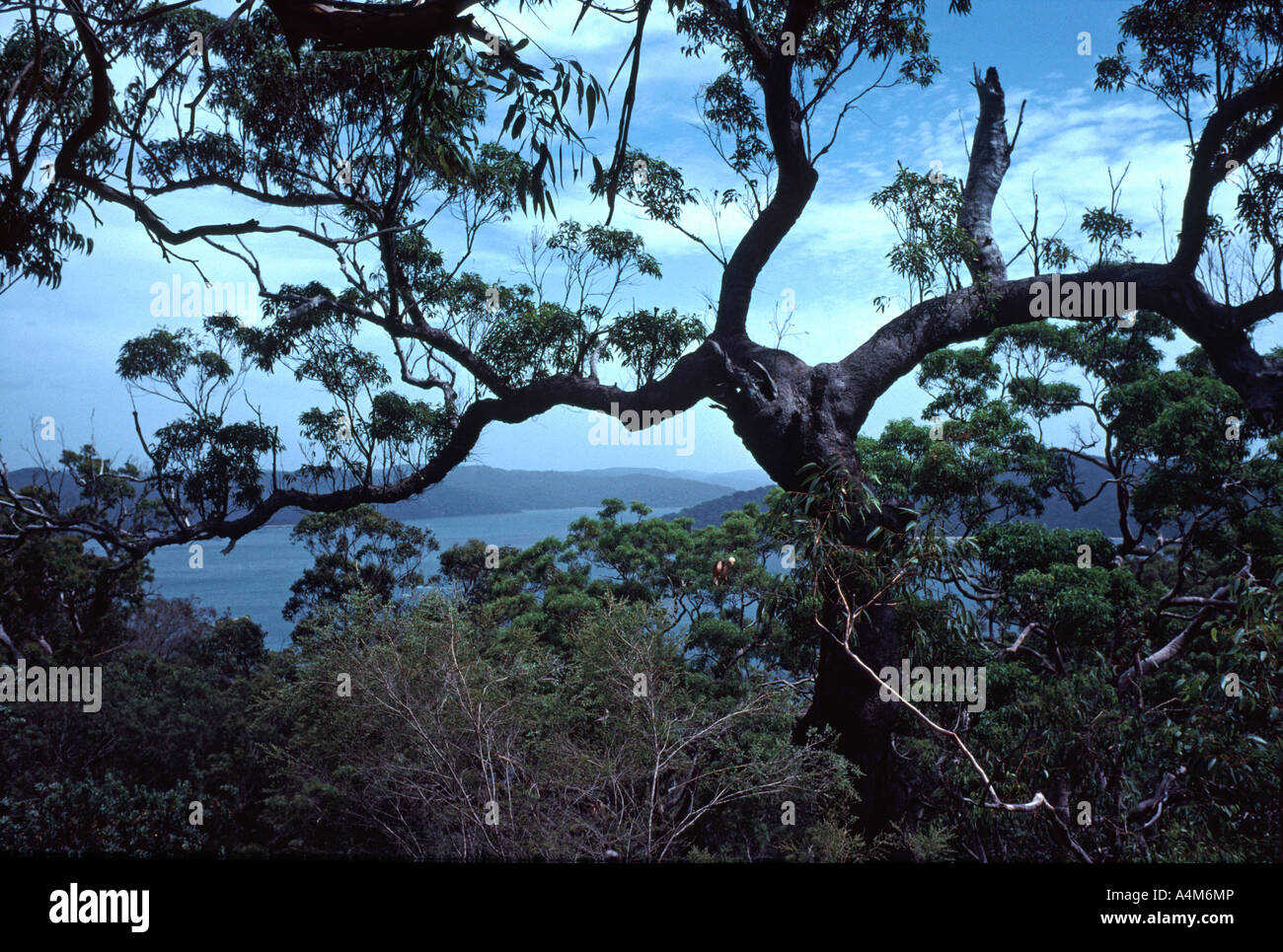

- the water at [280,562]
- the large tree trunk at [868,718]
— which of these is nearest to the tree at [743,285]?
the large tree trunk at [868,718]

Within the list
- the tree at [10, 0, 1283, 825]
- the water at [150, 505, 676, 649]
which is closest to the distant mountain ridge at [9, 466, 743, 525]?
the water at [150, 505, 676, 649]

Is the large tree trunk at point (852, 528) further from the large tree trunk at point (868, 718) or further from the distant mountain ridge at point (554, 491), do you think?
the distant mountain ridge at point (554, 491)

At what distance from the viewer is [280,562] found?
11625mm

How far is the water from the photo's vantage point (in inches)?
415

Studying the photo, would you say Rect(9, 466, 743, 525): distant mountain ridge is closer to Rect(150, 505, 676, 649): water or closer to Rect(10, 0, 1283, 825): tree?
Rect(150, 505, 676, 649): water

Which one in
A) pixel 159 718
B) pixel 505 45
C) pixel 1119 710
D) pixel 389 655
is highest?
pixel 505 45

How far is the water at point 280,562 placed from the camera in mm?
10539

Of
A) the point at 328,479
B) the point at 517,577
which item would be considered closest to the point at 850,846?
the point at 328,479

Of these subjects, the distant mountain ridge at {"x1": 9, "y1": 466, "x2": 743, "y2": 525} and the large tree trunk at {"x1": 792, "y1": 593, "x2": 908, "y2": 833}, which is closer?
the large tree trunk at {"x1": 792, "y1": 593, "x2": 908, "y2": 833}

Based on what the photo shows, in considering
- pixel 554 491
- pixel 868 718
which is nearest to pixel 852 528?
pixel 868 718
